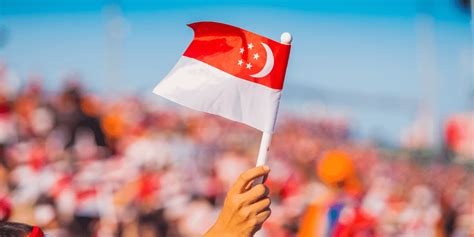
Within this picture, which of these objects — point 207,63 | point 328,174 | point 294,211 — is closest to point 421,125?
point 294,211

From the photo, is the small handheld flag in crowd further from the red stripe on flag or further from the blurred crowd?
the blurred crowd

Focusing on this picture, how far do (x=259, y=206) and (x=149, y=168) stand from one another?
6417 millimetres

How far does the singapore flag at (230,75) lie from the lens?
2.56m

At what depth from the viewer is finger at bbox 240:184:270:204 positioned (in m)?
2.19

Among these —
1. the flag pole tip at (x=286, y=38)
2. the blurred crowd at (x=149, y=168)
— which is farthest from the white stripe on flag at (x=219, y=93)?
the blurred crowd at (x=149, y=168)

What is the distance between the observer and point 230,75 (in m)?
2.65

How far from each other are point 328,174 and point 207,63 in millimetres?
3592

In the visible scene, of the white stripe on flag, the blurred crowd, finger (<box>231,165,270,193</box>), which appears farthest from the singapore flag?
the blurred crowd

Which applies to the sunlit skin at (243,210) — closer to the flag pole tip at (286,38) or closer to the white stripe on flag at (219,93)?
the white stripe on flag at (219,93)

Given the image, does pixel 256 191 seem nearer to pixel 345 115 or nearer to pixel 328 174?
pixel 328 174

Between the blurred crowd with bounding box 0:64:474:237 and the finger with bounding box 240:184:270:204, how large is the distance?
210 inches

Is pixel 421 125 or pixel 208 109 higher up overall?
pixel 208 109

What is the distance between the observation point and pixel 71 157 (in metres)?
8.27

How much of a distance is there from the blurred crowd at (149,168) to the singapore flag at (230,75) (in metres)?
4.97
